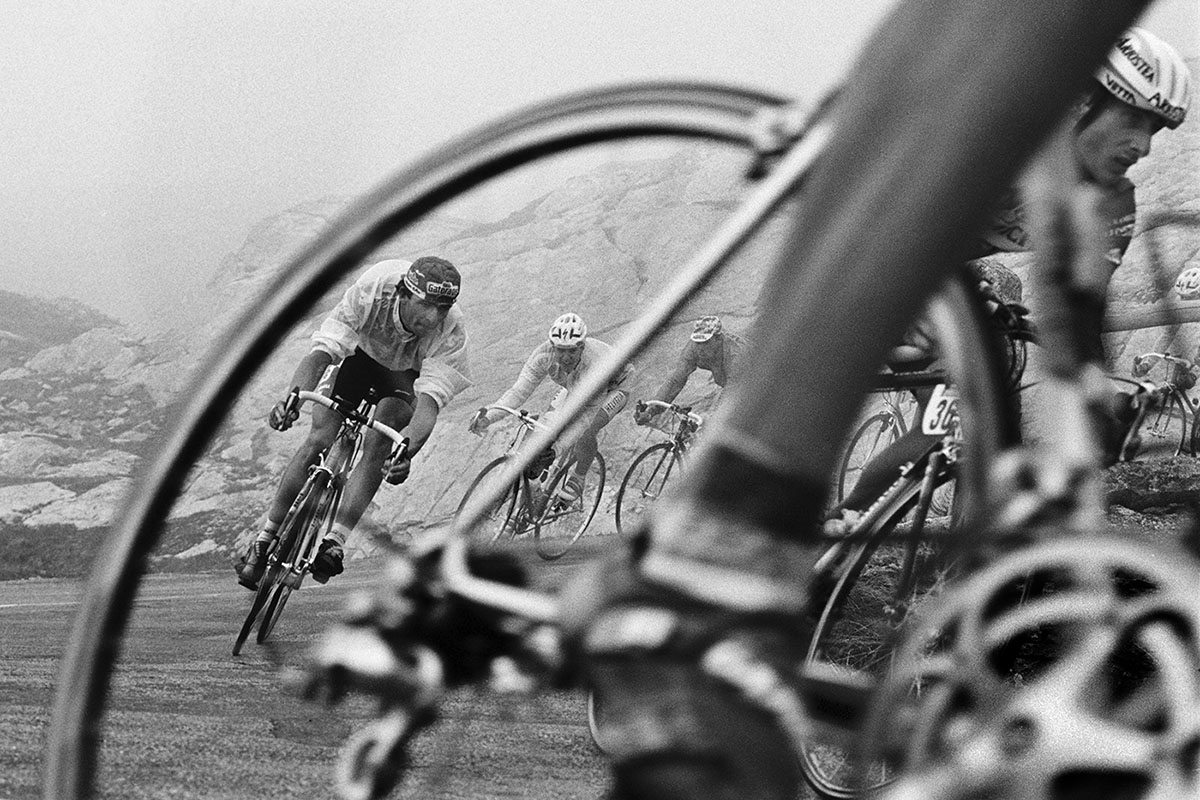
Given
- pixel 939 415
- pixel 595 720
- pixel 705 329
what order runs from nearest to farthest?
1. pixel 939 415
2. pixel 595 720
3. pixel 705 329

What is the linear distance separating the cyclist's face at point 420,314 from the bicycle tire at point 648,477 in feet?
7.85

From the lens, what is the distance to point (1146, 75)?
64.9 inches

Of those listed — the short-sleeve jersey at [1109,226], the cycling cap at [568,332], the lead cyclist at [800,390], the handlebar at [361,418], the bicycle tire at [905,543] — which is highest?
the cycling cap at [568,332]

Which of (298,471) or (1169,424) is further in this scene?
(1169,424)

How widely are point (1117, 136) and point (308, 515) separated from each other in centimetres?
257

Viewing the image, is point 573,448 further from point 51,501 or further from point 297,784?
point 51,501

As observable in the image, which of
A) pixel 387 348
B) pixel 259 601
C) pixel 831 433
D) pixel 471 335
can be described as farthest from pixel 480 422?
pixel 471 335

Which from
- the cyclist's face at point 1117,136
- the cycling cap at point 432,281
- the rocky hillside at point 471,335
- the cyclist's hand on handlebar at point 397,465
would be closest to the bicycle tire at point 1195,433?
the cyclist's face at point 1117,136

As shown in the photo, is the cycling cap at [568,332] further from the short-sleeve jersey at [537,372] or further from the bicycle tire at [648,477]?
the bicycle tire at [648,477]

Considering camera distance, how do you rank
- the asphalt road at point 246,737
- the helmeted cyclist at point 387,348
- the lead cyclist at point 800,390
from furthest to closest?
1. the helmeted cyclist at point 387,348
2. the asphalt road at point 246,737
3. the lead cyclist at point 800,390

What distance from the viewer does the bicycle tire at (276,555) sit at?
11.5 feet

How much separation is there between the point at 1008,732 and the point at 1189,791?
2.3 inches

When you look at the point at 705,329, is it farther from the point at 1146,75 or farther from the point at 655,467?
the point at 1146,75

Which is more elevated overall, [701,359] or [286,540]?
[701,359]
